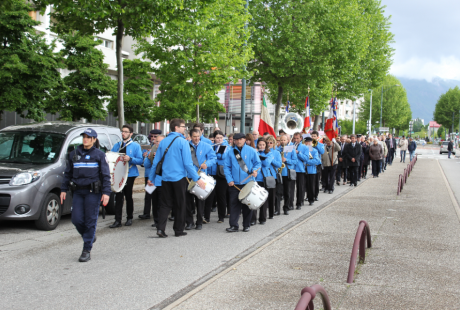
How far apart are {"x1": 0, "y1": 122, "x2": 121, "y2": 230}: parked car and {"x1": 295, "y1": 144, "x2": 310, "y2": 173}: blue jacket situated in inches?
201

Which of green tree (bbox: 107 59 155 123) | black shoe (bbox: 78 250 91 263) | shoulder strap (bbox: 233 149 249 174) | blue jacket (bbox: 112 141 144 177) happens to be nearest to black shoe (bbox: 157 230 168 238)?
blue jacket (bbox: 112 141 144 177)

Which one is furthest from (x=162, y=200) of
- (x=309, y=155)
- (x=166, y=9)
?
(x=166, y=9)

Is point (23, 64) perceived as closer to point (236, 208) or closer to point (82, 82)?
point (82, 82)

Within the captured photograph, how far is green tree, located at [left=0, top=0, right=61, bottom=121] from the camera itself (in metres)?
18.1

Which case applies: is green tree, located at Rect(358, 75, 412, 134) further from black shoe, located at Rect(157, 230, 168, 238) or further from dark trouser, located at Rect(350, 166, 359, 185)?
black shoe, located at Rect(157, 230, 168, 238)

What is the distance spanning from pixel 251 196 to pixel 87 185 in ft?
9.73

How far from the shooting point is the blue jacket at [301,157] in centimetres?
1170

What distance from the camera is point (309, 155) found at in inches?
468

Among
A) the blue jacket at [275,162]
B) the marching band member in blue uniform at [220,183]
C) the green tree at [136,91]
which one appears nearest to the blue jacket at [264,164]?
the blue jacket at [275,162]

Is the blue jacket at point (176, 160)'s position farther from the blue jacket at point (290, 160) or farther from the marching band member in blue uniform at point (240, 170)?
the blue jacket at point (290, 160)

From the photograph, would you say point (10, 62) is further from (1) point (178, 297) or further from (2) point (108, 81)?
(1) point (178, 297)

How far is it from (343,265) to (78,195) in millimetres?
3576

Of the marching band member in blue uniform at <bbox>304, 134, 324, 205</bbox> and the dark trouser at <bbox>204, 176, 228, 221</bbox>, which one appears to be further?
the marching band member in blue uniform at <bbox>304, 134, 324, 205</bbox>

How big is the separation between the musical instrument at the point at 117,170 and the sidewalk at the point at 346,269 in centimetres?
287
